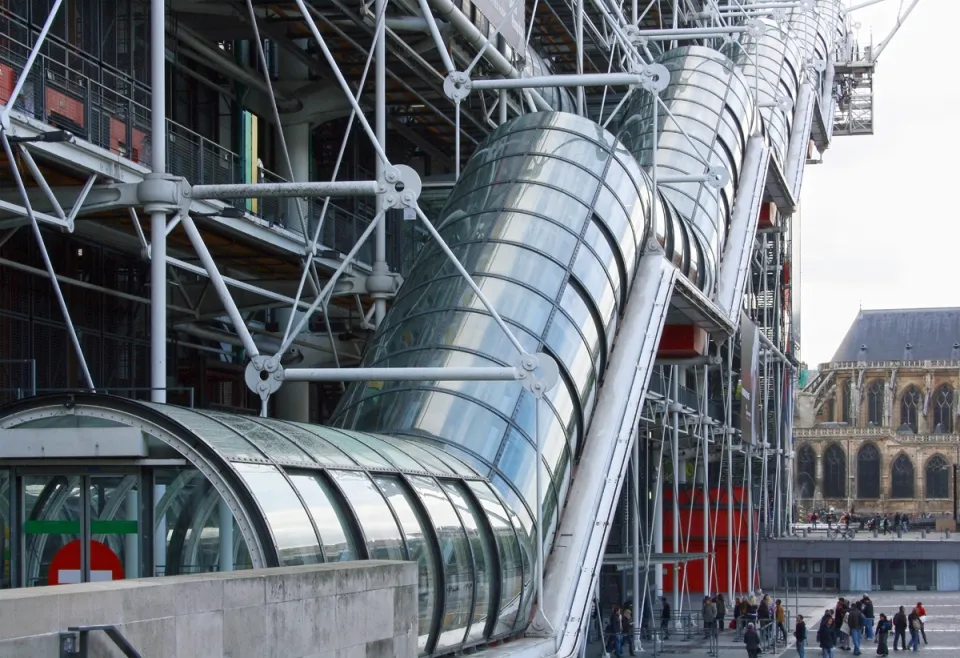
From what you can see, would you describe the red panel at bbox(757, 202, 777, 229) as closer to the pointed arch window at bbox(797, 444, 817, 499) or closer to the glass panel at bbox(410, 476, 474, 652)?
the glass panel at bbox(410, 476, 474, 652)

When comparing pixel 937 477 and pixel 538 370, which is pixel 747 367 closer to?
pixel 538 370

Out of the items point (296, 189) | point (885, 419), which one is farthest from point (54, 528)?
point (885, 419)

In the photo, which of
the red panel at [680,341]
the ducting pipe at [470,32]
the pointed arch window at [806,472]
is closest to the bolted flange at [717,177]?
the red panel at [680,341]

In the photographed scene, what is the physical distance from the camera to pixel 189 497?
11.2 meters

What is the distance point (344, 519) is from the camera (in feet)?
40.0

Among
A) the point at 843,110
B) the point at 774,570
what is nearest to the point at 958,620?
the point at 774,570

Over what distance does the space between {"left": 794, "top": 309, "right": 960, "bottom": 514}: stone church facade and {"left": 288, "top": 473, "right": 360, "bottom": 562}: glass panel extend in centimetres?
10625

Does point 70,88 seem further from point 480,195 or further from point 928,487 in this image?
point 928,487

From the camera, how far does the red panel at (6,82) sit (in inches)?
656

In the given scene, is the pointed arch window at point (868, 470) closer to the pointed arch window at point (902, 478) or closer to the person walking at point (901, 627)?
the pointed arch window at point (902, 478)

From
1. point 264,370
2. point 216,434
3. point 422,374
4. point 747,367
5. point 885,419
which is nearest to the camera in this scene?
point 216,434

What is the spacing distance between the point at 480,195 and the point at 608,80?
2180 millimetres

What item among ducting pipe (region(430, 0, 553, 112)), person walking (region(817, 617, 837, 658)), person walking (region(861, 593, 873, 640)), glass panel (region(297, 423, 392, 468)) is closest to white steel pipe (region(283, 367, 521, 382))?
glass panel (region(297, 423, 392, 468))

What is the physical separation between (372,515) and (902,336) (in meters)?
120
